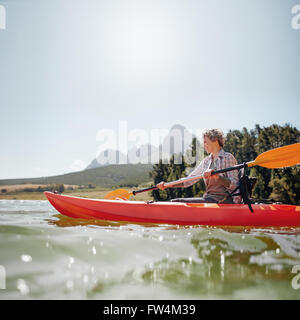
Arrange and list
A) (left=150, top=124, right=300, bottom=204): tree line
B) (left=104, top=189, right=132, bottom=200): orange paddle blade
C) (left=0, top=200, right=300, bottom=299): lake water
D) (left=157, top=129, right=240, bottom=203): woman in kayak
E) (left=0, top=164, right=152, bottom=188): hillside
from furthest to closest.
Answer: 1. (left=0, top=164, right=152, bottom=188): hillside
2. (left=150, top=124, right=300, bottom=204): tree line
3. (left=104, top=189, right=132, bottom=200): orange paddle blade
4. (left=157, top=129, right=240, bottom=203): woman in kayak
5. (left=0, top=200, right=300, bottom=299): lake water

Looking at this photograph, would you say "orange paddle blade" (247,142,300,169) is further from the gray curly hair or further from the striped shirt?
the gray curly hair

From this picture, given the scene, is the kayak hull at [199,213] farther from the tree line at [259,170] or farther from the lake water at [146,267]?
the tree line at [259,170]

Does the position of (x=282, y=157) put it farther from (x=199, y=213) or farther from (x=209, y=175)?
(x=199, y=213)

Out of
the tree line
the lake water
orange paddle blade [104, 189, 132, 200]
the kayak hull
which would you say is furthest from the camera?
the tree line

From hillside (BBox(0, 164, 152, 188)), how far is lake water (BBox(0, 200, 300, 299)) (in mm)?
119396

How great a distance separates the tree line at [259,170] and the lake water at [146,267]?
83.7 feet

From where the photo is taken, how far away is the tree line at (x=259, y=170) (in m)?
29.4

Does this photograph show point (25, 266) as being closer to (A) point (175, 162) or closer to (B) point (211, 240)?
(B) point (211, 240)

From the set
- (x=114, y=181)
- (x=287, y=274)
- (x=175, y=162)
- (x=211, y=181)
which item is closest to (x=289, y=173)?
(x=175, y=162)

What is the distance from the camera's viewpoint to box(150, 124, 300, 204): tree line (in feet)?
96.5

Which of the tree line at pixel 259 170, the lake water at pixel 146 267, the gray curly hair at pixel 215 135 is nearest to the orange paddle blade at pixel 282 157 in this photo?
the gray curly hair at pixel 215 135

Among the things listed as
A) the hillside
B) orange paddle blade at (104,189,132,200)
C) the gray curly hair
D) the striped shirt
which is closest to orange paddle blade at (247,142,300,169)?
the striped shirt

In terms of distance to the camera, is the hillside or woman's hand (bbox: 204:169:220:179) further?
the hillside

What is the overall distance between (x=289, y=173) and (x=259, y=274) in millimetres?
31302
